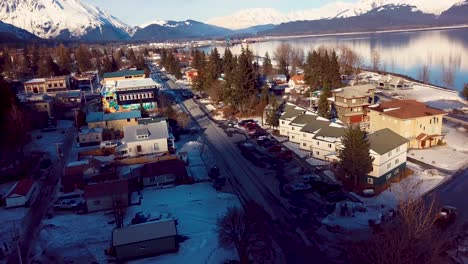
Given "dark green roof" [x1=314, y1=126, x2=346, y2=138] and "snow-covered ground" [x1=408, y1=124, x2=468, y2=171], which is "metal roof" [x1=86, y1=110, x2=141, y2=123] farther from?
"snow-covered ground" [x1=408, y1=124, x2=468, y2=171]

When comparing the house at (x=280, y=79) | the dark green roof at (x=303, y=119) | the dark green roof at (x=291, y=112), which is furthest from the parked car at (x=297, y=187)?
the house at (x=280, y=79)

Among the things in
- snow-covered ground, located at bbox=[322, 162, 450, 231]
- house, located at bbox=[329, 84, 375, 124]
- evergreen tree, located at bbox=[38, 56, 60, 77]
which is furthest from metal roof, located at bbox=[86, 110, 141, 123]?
evergreen tree, located at bbox=[38, 56, 60, 77]

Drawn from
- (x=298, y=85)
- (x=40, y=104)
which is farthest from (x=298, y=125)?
(x=40, y=104)

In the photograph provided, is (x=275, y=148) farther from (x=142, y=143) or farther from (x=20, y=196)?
(x=20, y=196)

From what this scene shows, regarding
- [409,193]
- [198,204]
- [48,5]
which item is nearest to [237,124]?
[198,204]

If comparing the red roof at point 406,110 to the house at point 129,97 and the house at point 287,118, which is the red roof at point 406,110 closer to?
the house at point 287,118

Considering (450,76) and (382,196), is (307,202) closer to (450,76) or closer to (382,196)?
(382,196)
